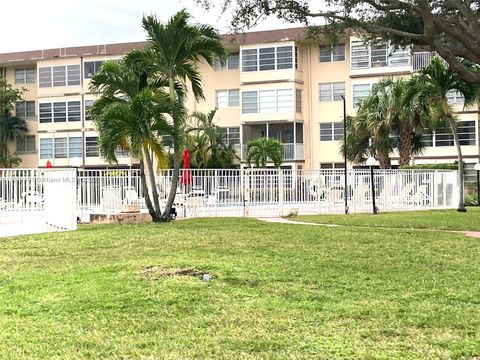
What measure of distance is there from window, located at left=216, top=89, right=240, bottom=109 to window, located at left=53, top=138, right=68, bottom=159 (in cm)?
1193

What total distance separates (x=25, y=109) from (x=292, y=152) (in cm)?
2116

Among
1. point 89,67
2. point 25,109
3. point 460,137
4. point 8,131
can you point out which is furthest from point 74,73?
point 460,137

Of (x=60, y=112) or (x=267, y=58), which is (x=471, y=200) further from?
(x=60, y=112)

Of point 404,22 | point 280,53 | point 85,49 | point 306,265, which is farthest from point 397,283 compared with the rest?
point 85,49

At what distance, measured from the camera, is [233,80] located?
45.2m

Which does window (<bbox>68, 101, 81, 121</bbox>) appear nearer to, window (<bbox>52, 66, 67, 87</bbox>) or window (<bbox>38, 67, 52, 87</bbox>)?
window (<bbox>52, 66, 67, 87</bbox>)

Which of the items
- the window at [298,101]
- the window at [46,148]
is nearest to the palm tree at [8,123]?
the window at [46,148]

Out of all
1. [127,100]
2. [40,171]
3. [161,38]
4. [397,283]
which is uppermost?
[161,38]

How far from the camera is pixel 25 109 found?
165 ft

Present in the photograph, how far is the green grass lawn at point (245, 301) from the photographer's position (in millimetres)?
5582

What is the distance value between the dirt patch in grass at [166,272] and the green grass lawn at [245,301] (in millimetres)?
104

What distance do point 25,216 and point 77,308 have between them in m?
11.4

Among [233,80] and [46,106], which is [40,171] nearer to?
[233,80]

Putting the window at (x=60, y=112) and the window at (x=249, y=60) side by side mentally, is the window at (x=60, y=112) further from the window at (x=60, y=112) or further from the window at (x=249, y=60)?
the window at (x=249, y=60)
